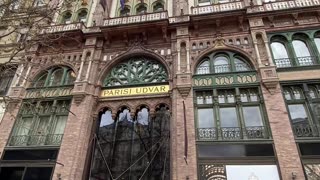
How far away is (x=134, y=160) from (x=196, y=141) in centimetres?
383

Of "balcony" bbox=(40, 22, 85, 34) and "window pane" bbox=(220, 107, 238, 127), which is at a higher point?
"balcony" bbox=(40, 22, 85, 34)

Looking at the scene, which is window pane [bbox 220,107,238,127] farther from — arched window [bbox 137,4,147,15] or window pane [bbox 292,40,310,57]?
arched window [bbox 137,4,147,15]

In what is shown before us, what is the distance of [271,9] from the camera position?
52.5 ft

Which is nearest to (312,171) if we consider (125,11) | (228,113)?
(228,113)

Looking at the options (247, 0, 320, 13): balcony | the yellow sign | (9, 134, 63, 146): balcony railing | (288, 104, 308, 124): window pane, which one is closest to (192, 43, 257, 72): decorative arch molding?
the yellow sign

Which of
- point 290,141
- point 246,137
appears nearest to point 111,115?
point 246,137

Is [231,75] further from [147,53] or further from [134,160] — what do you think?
[134,160]

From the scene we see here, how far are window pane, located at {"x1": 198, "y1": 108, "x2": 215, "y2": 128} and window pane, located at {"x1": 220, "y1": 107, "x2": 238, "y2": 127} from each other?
1.80 ft

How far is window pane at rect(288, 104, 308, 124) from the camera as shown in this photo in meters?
12.6

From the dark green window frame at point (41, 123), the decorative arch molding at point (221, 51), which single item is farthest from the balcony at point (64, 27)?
the decorative arch molding at point (221, 51)

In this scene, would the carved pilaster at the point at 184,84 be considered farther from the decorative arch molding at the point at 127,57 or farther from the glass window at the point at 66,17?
the glass window at the point at 66,17

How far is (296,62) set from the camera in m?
14.2

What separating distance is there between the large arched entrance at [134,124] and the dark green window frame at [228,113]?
7.30ft

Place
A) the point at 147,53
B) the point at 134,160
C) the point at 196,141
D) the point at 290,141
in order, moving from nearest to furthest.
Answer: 1. the point at 290,141
2. the point at 196,141
3. the point at 134,160
4. the point at 147,53
